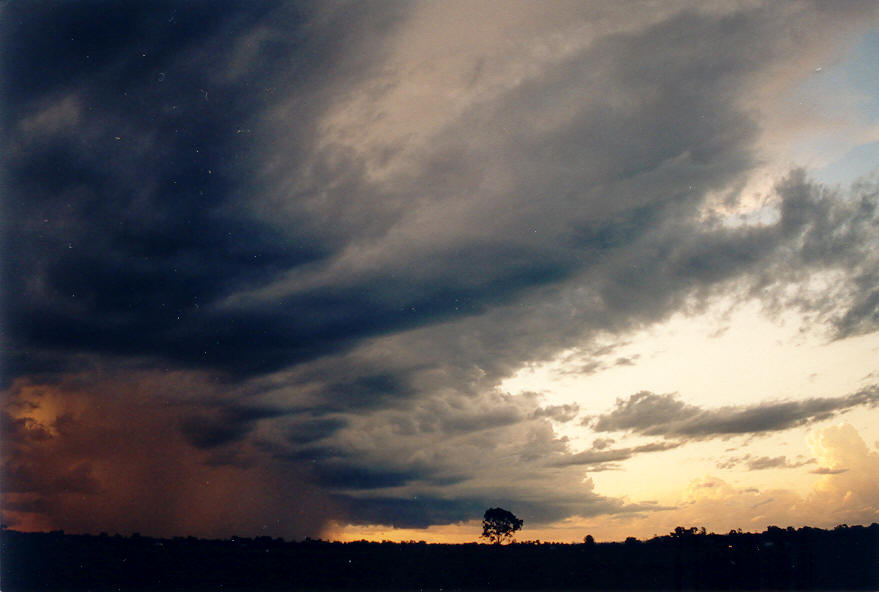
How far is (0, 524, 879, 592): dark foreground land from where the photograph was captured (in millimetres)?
53344

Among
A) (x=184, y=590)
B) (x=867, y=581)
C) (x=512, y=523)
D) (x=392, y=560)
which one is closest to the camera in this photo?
(x=184, y=590)

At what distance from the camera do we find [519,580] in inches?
2282

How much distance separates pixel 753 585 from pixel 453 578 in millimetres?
27078

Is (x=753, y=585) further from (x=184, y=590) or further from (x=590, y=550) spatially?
(x=184, y=590)

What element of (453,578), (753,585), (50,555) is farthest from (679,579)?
(50,555)

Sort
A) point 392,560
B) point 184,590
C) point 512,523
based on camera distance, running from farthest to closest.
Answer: point 512,523 → point 392,560 → point 184,590

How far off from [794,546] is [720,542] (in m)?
7.46

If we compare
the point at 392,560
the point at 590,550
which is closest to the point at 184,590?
the point at 392,560

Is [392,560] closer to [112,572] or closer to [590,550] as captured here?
[590,550]

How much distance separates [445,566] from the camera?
61.6 m

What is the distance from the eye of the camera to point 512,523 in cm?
12175

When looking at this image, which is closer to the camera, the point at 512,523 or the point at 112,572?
the point at 112,572

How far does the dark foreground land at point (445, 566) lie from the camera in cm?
5334

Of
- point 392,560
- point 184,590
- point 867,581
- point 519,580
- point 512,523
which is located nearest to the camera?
point 184,590
